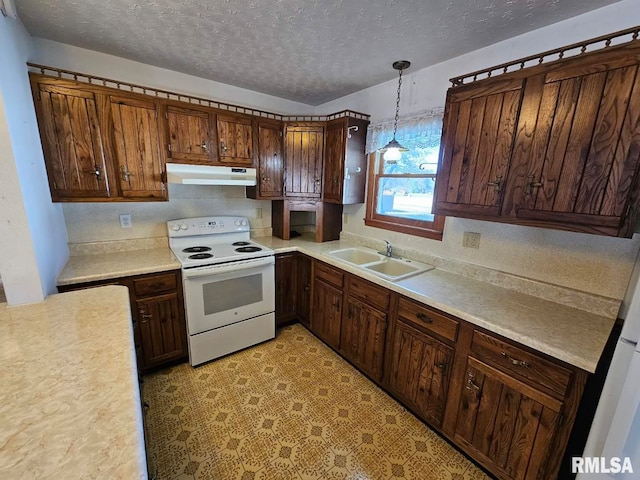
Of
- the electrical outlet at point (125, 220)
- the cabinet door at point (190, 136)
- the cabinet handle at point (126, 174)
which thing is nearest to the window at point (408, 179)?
the cabinet door at point (190, 136)

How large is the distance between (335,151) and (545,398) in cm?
227

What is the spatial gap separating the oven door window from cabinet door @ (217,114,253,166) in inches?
42.4

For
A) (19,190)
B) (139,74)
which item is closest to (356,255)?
(19,190)

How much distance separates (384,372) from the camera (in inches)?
77.4

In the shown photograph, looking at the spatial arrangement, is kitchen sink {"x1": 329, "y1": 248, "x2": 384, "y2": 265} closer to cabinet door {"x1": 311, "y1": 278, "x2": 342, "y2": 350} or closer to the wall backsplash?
cabinet door {"x1": 311, "y1": 278, "x2": 342, "y2": 350}

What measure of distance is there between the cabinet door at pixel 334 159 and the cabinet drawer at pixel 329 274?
0.68 meters

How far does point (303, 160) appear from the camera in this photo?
8.95ft

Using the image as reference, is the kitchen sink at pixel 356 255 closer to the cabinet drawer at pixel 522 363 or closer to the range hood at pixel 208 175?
the range hood at pixel 208 175

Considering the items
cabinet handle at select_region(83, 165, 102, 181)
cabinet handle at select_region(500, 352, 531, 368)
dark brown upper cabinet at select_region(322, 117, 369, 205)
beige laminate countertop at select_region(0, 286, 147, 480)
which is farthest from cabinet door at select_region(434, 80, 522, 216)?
cabinet handle at select_region(83, 165, 102, 181)

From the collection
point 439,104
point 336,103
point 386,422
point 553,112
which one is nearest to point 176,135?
point 336,103

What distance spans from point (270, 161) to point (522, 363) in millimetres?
2430

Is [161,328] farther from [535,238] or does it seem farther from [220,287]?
[535,238]

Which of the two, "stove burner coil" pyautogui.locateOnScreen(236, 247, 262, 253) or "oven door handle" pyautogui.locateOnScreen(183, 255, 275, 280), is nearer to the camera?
"oven door handle" pyautogui.locateOnScreen(183, 255, 275, 280)

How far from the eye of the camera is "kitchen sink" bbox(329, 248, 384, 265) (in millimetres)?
2559
